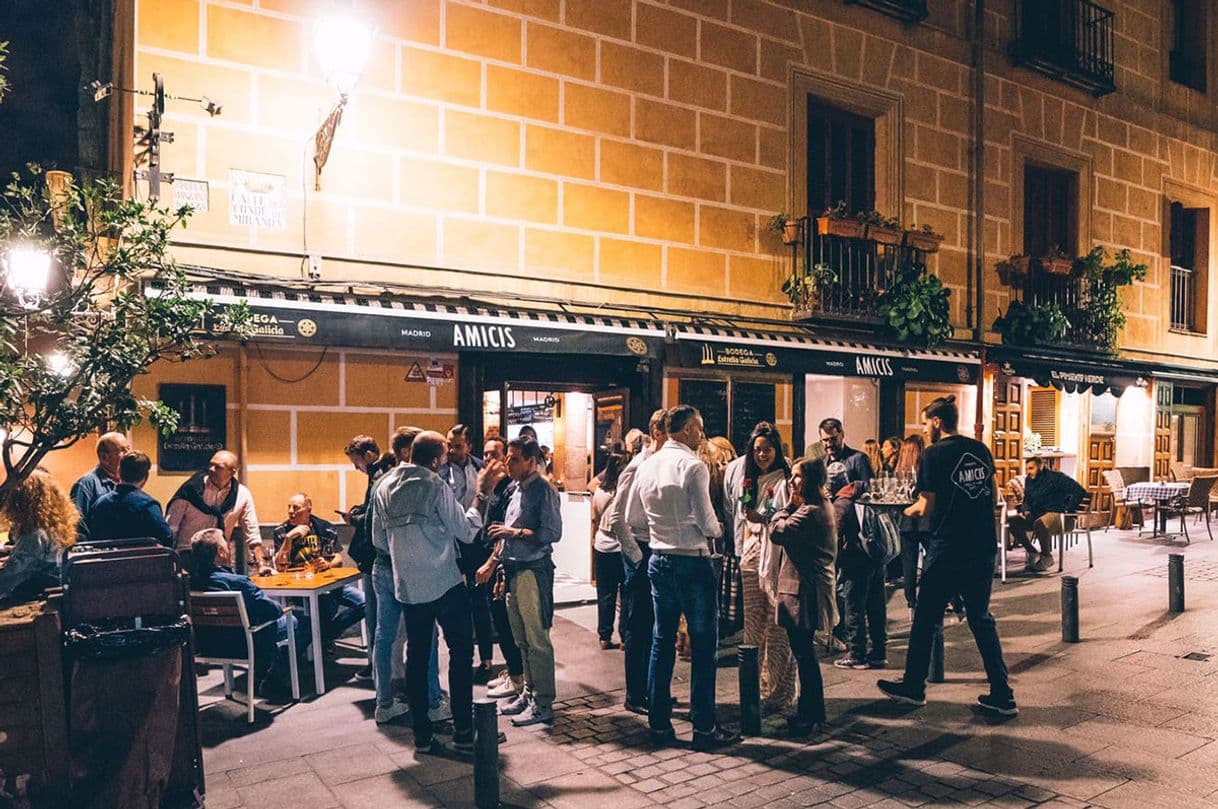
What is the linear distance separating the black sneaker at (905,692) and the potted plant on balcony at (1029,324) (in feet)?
30.3

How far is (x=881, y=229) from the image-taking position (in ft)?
38.8

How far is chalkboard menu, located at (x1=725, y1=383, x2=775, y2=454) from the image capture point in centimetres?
1122

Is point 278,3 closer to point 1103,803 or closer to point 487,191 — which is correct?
point 487,191

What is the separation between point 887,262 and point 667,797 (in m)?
9.23

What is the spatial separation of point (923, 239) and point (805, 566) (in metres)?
8.32

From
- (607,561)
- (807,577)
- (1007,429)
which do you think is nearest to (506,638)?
(607,561)

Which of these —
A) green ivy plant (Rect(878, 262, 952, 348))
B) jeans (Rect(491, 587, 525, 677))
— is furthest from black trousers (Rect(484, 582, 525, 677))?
green ivy plant (Rect(878, 262, 952, 348))

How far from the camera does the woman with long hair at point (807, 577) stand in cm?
537

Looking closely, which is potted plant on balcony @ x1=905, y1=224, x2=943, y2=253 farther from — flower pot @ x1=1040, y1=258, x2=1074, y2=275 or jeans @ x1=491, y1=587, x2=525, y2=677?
jeans @ x1=491, y1=587, x2=525, y2=677

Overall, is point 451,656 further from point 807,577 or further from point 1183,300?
point 1183,300

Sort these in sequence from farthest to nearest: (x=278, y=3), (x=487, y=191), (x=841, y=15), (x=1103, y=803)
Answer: (x=841, y=15) → (x=487, y=191) → (x=278, y=3) → (x=1103, y=803)

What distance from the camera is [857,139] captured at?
12.6 meters

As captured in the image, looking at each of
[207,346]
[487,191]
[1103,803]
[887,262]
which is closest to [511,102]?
[487,191]

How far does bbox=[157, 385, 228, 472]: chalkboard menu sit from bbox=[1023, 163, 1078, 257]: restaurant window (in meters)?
12.4
